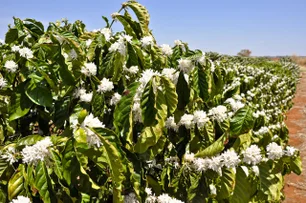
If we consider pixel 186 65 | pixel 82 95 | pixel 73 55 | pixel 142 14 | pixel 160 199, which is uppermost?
pixel 142 14

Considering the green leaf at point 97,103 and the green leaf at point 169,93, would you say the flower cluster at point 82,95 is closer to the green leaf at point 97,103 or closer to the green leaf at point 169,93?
the green leaf at point 97,103

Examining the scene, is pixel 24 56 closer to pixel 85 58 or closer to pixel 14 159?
pixel 85 58

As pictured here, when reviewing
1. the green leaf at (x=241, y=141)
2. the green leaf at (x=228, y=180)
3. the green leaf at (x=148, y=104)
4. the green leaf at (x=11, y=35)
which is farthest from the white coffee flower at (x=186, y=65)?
the green leaf at (x=11, y=35)

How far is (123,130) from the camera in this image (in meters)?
Answer: 1.54

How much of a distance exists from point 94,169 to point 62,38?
0.72m

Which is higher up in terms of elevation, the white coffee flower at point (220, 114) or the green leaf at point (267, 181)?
the white coffee flower at point (220, 114)

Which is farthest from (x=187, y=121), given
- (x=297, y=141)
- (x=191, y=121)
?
(x=297, y=141)

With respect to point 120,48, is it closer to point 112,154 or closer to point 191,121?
point 191,121

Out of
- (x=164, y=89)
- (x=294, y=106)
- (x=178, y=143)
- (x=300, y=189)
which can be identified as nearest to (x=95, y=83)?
(x=164, y=89)

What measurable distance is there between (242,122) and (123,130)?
0.66 meters

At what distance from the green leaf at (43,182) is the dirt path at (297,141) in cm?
514

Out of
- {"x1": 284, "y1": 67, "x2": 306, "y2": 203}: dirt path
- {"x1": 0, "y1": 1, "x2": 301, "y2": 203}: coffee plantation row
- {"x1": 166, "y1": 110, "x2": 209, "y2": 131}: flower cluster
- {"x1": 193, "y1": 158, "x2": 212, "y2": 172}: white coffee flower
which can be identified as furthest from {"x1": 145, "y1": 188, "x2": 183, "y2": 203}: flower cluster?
{"x1": 284, "y1": 67, "x2": 306, "y2": 203}: dirt path

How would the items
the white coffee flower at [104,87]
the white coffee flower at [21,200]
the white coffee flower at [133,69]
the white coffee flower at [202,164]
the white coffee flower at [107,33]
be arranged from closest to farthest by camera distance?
the white coffee flower at [21,200]
the white coffee flower at [202,164]
the white coffee flower at [104,87]
the white coffee flower at [133,69]
the white coffee flower at [107,33]

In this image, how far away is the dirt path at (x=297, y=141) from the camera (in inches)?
223
